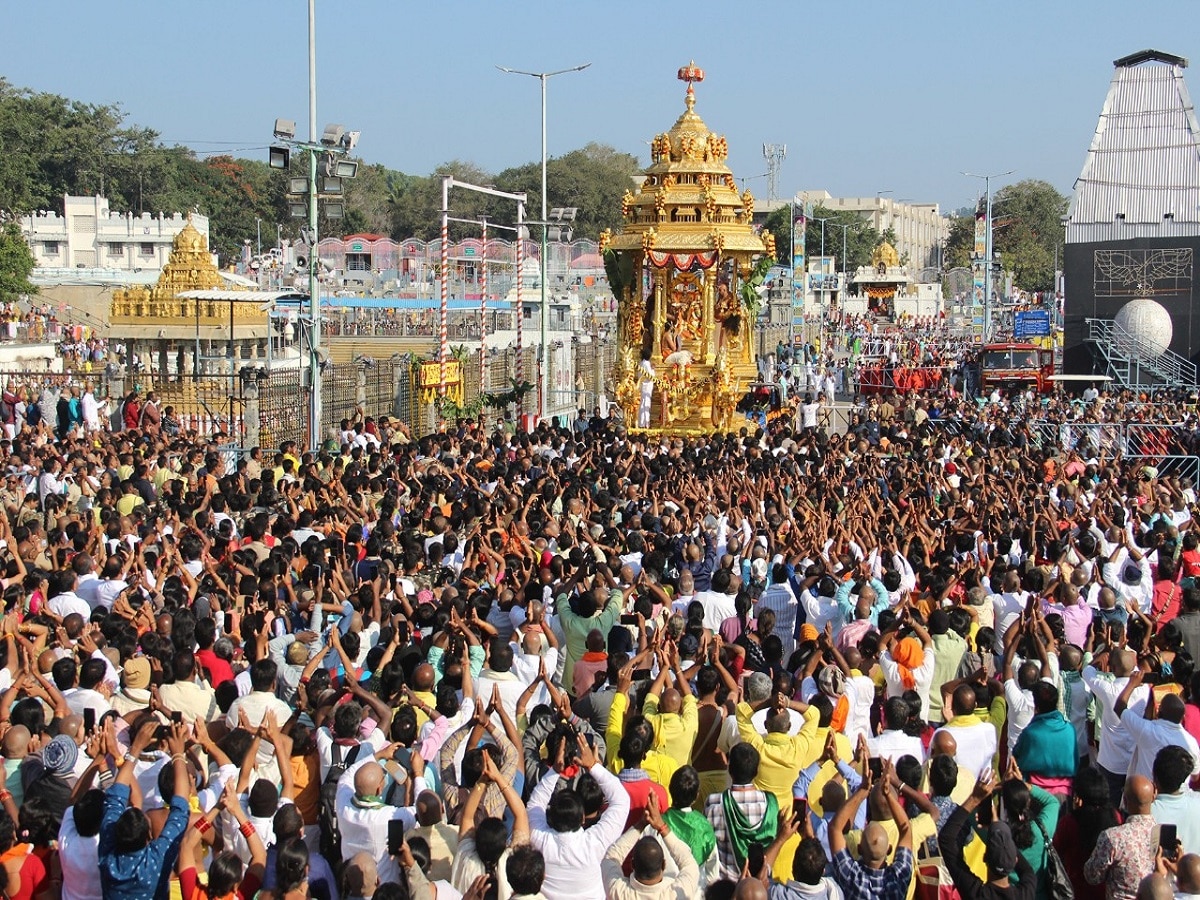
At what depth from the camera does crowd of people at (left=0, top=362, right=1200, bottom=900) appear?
19.9 feet

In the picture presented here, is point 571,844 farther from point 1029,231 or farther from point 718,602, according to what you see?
point 1029,231

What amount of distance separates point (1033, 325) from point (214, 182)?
57020 mm

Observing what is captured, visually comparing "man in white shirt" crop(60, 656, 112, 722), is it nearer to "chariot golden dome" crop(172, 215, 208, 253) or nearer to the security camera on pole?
the security camera on pole

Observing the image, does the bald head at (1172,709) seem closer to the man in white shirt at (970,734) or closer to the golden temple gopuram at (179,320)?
the man in white shirt at (970,734)

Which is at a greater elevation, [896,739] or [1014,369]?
[1014,369]

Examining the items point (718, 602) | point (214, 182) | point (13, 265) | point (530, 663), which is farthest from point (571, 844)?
point (214, 182)

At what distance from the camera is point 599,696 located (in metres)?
7.96

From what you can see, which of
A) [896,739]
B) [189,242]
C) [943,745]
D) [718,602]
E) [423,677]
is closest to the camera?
[943,745]

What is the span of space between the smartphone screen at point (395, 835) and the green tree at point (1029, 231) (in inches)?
3692

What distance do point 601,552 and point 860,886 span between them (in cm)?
626

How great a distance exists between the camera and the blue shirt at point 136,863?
6.03 metres

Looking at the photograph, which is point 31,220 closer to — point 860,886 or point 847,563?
point 847,563

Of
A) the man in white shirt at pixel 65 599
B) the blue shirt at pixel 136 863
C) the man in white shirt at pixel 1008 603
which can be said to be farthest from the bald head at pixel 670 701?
the man in white shirt at pixel 65 599

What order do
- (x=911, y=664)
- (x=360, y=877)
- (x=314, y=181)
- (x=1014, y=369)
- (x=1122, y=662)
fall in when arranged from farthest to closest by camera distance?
(x=1014, y=369) < (x=314, y=181) < (x=911, y=664) < (x=1122, y=662) < (x=360, y=877)
